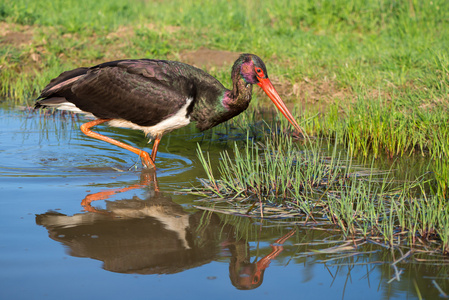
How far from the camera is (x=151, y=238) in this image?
11.9 ft

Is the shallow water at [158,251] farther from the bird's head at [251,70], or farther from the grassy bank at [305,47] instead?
the grassy bank at [305,47]

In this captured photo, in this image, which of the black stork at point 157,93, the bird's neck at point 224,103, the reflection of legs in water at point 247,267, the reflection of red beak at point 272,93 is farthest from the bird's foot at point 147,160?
the reflection of legs in water at point 247,267

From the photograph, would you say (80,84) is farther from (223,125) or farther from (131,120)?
(223,125)

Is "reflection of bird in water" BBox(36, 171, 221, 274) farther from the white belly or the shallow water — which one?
the white belly

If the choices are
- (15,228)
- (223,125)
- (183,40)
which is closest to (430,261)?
(15,228)

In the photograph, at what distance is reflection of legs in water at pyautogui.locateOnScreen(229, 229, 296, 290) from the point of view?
307 centimetres

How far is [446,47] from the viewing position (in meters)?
7.85

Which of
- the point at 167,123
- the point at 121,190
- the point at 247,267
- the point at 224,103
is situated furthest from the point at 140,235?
the point at 224,103

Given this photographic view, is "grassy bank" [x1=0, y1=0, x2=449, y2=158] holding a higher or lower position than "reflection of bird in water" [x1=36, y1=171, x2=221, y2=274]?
higher

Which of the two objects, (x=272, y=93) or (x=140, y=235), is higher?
(x=272, y=93)

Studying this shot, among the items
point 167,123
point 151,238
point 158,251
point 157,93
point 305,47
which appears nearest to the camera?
point 158,251

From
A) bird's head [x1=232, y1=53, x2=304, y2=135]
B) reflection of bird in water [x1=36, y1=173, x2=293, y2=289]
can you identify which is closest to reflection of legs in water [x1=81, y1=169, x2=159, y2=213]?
reflection of bird in water [x1=36, y1=173, x2=293, y2=289]

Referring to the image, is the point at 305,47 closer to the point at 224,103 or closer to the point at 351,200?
the point at 224,103

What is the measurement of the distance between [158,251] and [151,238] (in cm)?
22
